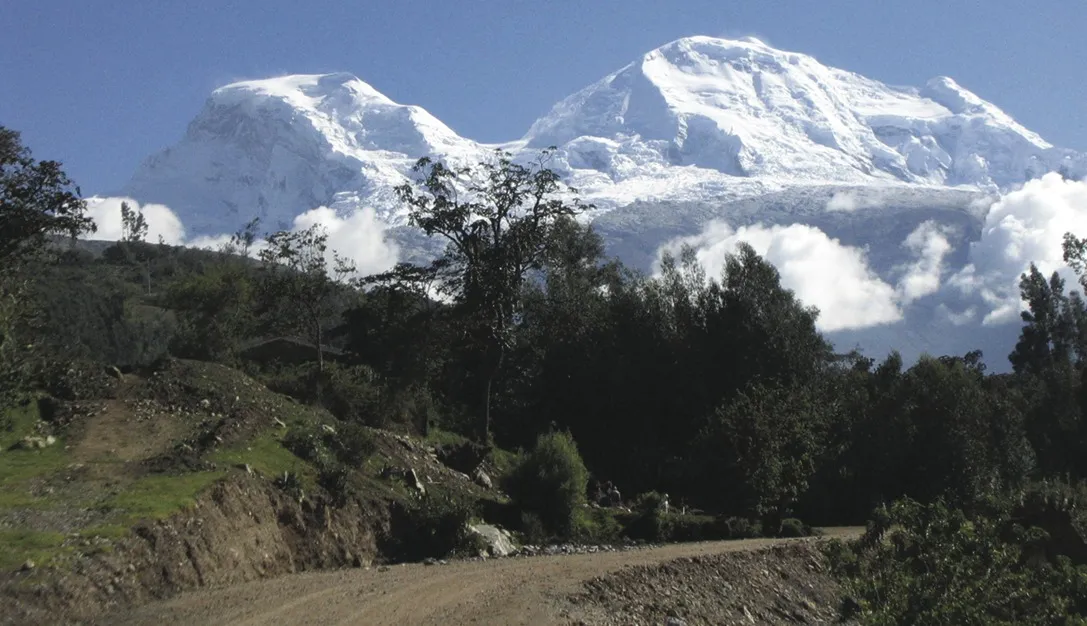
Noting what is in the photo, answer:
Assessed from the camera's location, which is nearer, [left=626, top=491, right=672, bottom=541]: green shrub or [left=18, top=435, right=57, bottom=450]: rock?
[left=18, top=435, right=57, bottom=450]: rock

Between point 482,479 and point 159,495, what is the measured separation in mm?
12303

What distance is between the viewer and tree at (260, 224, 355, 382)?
4412 cm

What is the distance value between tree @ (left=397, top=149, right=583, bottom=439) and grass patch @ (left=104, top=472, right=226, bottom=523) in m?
18.2

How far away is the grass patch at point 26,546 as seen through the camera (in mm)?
13805

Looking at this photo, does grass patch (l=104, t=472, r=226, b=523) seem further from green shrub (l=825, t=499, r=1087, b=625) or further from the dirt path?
green shrub (l=825, t=499, r=1087, b=625)

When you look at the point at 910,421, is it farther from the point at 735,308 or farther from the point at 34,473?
the point at 34,473

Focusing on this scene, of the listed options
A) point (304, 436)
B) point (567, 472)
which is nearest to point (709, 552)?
point (567, 472)

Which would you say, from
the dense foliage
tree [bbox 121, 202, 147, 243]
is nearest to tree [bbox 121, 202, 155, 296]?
tree [bbox 121, 202, 147, 243]

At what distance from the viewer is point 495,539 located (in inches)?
885

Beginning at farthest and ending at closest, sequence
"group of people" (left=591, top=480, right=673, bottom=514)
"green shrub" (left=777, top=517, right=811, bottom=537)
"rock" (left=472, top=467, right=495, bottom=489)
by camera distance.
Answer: "group of people" (left=591, top=480, right=673, bottom=514), "green shrub" (left=777, top=517, right=811, bottom=537), "rock" (left=472, top=467, right=495, bottom=489)

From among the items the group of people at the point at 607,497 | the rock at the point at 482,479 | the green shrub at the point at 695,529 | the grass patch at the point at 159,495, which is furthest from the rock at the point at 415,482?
the group of people at the point at 607,497

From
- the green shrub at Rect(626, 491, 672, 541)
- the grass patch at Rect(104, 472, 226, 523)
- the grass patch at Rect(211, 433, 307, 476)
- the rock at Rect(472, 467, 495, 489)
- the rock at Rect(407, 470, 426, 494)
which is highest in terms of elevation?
the grass patch at Rect(211, 433, 307, 476)

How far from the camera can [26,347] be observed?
19.9 metres

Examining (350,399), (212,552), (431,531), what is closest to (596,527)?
(431,531)
